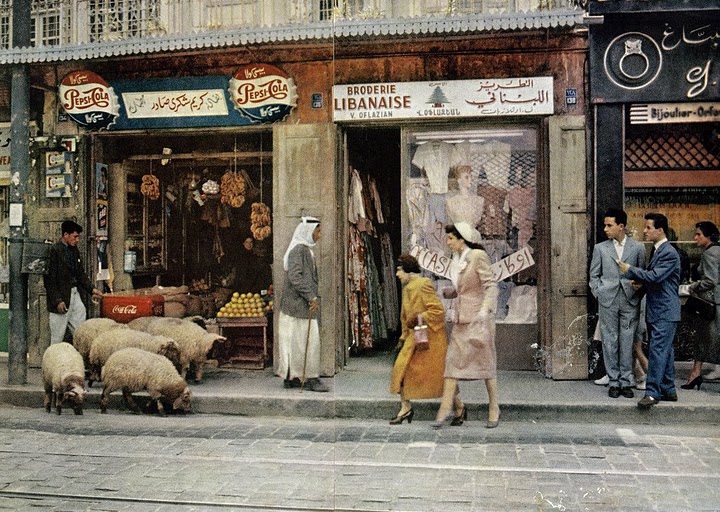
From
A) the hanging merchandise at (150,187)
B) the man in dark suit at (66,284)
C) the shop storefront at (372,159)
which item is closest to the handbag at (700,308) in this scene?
the shop storefront at (372,159)

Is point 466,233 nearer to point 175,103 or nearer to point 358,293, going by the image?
point 358,293

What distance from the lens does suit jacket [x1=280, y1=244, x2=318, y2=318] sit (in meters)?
9.09

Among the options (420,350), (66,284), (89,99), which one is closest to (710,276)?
(420,350)

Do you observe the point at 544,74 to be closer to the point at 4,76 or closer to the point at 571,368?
the point at 571,368

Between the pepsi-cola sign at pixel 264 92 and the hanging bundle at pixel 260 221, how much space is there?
1.80 meters

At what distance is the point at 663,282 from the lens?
814cm

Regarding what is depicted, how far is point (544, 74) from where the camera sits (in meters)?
9.77

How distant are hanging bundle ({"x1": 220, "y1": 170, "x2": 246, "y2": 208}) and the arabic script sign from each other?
154 cm

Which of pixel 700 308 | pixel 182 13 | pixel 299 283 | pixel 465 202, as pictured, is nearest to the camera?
pixel 700 308

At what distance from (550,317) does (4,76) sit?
8.40 meters

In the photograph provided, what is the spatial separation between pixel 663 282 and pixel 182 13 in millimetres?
7807

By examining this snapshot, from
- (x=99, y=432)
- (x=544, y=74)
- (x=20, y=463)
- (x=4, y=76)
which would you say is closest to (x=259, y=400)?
(x=99, y=432)

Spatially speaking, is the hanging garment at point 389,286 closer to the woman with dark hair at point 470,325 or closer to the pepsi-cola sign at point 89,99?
the woman with dark hair at point 470,325

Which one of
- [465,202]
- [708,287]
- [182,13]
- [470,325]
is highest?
[182,13]
